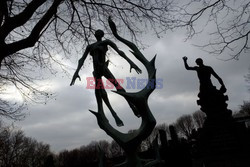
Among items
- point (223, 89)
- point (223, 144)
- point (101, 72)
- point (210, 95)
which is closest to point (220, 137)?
point (223, 144)

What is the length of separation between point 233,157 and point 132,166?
5433mm

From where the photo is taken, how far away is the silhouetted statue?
697cm

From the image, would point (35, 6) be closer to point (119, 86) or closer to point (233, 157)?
point (119, 86)

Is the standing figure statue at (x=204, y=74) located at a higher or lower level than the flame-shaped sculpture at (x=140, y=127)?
higher

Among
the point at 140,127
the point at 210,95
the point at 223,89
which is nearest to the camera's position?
the point at 140,127

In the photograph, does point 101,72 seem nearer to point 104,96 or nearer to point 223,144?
point 104,96

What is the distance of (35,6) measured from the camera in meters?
5.92

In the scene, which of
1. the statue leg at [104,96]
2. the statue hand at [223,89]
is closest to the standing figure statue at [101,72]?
the statue leg at [104,96]

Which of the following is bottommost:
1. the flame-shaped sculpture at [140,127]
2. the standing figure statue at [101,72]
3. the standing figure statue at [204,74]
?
the flame-shaped sculpture at [140,127]

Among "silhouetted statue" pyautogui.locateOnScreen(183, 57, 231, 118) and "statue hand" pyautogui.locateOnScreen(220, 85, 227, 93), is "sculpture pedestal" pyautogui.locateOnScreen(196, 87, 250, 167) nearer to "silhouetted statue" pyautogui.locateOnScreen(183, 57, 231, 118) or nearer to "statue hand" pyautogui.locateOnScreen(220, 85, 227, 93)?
"silhouetted statue" pyautogui.locateOnScreen(183, 57, 231, 118)

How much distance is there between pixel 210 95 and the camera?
7.10 meters

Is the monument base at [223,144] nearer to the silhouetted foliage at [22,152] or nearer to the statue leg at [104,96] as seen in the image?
the statue leg at [104,96]

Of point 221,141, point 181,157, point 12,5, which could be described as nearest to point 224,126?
point 221,141

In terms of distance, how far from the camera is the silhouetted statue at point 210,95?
6969mm
